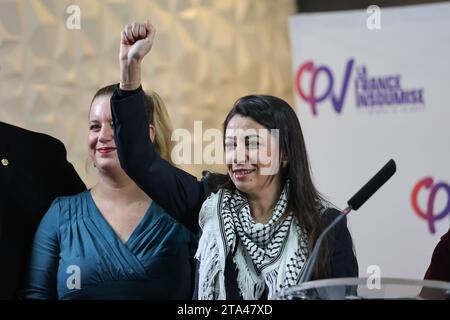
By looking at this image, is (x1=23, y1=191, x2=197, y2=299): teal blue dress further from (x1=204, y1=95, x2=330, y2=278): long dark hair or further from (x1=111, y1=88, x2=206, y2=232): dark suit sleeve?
(x1=204, y1=95, x2=330, y2=278): long dark hair

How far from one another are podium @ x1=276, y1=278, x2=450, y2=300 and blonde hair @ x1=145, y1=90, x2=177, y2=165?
832 millimetres

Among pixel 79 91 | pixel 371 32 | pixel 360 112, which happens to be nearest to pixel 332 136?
pixel 360 112

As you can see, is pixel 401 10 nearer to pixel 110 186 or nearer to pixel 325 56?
pixel 325 56

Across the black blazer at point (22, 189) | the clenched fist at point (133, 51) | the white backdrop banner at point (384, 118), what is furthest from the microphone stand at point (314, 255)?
the white backdrop banner at point (384, 118)

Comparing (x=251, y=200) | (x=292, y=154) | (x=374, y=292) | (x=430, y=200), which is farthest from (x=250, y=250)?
(x=430, y=200)

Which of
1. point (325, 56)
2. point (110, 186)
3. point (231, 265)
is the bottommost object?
point (231, 265)

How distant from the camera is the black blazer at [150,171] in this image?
1993 mm

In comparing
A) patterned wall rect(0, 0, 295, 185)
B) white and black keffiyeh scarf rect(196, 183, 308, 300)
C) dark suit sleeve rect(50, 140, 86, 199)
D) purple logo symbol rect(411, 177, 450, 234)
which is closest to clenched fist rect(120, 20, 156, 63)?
white and black keffiyeh scarf rect(196, 183, 308, 300)

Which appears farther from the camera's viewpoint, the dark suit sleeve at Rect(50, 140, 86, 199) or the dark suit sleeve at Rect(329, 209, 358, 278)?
the dark suit sleeve at Rect(50, 140, 86, 199)

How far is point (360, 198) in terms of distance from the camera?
5.84 feet

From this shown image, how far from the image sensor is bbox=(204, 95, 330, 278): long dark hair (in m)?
2.04

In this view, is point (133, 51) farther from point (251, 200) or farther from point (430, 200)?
point (430, 200)

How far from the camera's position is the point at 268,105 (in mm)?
2064

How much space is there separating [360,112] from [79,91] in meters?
1.11
